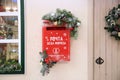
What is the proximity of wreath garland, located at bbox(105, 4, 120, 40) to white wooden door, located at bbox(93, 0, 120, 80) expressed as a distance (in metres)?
0.11

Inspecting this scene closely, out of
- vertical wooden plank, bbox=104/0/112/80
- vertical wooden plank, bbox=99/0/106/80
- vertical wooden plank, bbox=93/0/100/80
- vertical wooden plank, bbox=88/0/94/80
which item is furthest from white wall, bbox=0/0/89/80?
vertical wooden plank, bbox=104/0/112/80

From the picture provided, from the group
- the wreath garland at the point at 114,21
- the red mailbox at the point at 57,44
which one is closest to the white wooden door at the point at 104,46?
the wreath garland at the point at 114,21

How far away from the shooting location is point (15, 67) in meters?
4.64

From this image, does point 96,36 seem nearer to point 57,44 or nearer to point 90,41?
point 90,41

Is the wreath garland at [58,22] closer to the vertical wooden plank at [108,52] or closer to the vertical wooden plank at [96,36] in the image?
the vertical wooden plank at [96,36]

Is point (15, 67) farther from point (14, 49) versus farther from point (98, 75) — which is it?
point (98, 75)

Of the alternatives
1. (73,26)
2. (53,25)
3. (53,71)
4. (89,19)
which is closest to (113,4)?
(89,19)

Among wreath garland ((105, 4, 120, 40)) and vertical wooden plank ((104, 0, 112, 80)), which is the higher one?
wreath garland ((105, 4, 120, 40))

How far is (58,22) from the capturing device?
448cm

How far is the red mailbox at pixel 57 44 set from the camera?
457 centimetres

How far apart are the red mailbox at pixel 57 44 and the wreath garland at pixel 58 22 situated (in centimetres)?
8

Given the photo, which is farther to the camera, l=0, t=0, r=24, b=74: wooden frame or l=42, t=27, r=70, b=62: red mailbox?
l=0, t=0, r=24, b=74: wooden frame

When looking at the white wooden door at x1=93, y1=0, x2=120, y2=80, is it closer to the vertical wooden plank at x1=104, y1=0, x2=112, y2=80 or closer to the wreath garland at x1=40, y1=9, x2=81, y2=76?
the vertical wooden plank at x1=104, y1=0, x2=112, y2=80

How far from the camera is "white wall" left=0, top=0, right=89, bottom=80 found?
15.3 ft
